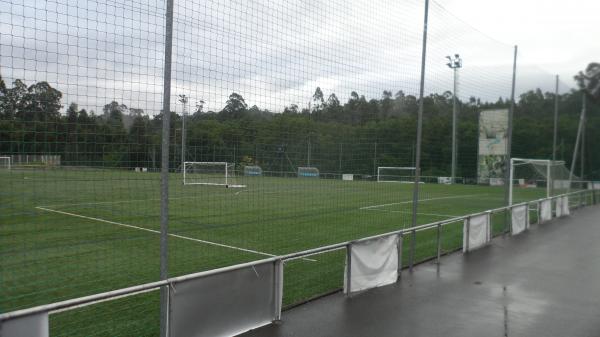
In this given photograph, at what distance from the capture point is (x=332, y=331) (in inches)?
192

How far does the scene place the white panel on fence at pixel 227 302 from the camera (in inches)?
161

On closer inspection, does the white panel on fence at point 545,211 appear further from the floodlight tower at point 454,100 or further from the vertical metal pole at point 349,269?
the vertical metal pole at point 349,269

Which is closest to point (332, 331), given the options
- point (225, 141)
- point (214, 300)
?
point (214, 300)

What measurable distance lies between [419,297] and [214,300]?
3.04 metres

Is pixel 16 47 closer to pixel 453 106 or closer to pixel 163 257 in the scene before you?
pixel 163 257

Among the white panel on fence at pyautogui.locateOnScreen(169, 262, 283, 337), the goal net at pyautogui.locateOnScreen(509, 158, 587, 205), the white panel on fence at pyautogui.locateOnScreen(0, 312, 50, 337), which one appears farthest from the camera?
the goal net at pyautogui.locateOnScreen(509, 158, 587, 205)

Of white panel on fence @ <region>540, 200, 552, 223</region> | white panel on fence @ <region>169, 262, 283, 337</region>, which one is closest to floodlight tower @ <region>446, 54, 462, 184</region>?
white panel on fence @ <region>540, 200, 552, 223</region>

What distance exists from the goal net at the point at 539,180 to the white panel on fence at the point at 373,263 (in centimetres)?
Answer: 836

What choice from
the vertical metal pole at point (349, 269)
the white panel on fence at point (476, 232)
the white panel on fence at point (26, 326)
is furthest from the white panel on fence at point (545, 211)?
the white panel on fence at point (26, 326)

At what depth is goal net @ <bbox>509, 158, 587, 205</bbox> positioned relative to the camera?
16.5 m

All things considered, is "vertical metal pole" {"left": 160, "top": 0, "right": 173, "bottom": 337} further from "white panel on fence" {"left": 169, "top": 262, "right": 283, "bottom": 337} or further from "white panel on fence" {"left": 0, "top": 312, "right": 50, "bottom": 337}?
"white panel on fence" {"left": 0, "top": 312, "right": 50, "bottom": 337}

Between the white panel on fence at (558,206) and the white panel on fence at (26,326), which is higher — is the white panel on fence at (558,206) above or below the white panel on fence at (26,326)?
below

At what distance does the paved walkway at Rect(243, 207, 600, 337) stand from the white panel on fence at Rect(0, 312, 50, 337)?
2.11 meters

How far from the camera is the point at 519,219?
40.8 ft
